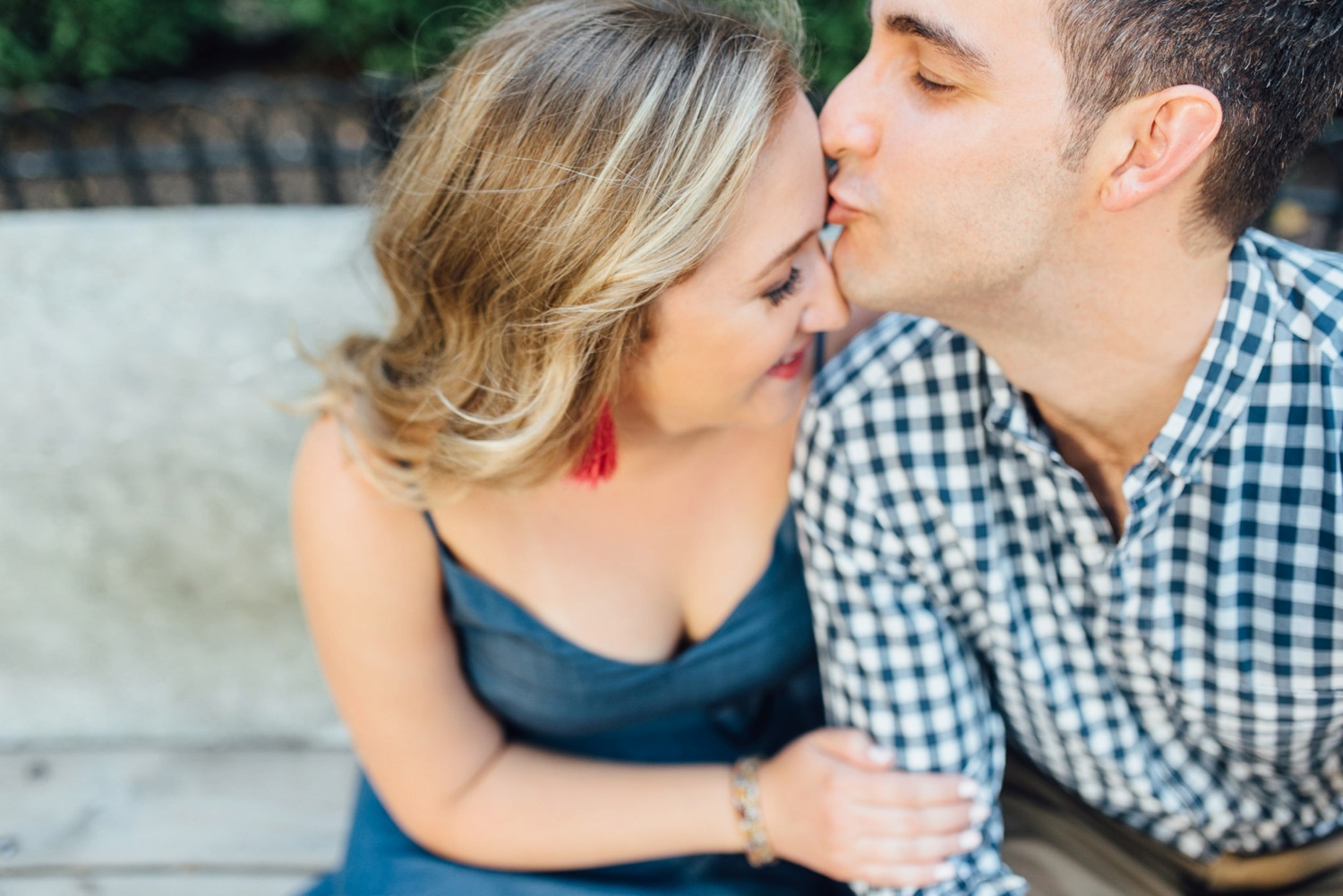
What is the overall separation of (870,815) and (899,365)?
0.73 meters

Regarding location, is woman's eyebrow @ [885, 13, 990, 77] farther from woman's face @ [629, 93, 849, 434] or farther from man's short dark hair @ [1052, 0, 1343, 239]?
woman's face @ [629, 93, 849, 434]

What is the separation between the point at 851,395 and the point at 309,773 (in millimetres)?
1578

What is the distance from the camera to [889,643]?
1777 mm

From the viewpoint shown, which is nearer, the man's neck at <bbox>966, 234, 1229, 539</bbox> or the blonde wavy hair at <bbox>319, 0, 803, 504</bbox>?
the blonde wavy hair at <bbox>319, 0, 803, 504</bbox>

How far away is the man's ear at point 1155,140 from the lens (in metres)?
1.44

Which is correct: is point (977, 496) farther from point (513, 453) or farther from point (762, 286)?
point (513, 453)

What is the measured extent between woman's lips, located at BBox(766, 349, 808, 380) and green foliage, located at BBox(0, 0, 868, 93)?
3.20 metres

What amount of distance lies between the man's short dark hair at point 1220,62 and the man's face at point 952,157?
0.13ft

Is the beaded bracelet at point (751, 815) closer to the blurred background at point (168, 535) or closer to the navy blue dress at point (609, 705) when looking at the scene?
the navy blue dress at point (609, 705)

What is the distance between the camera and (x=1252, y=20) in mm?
1420

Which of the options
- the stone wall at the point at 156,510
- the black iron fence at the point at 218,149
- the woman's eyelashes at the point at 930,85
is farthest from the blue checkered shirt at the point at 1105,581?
the black iron fence at the point at 218,149

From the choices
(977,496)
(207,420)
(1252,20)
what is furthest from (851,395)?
(207,420)

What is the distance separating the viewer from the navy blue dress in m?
1.88

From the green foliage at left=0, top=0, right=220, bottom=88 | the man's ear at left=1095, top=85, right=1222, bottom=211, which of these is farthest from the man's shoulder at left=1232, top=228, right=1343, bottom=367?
the green foliage at left=0, top=0, right=220, bottom=88
